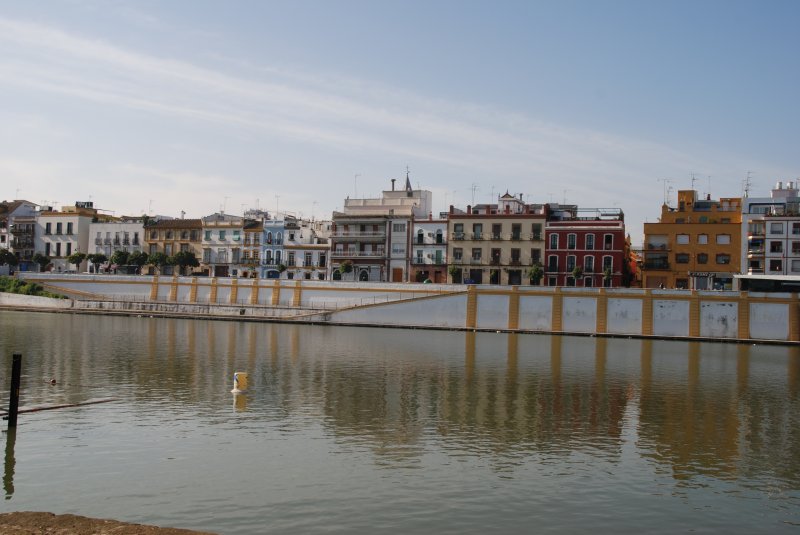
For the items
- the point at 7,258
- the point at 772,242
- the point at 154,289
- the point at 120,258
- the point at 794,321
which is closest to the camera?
the point at 794,321

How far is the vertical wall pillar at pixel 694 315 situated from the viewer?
75.6 meters

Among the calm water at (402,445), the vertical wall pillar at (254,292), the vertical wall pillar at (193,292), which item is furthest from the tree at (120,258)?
the calm water at (402,445)

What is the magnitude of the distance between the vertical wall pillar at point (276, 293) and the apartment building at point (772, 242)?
2061 inches

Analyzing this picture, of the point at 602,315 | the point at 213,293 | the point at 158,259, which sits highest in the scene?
the point at 158,259

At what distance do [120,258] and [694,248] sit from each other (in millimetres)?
75345

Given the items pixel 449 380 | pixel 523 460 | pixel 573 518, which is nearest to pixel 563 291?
pixel 449 380

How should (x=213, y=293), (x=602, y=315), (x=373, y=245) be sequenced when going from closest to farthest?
(x=602, y=315) → (x=213, y=293) → (x=373, y=245)

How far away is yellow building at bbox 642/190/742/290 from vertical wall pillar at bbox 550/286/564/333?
63.0ft

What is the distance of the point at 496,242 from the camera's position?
97.7 meters

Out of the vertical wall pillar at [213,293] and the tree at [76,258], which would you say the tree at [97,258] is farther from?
the vertical wall pillar at [213,293]

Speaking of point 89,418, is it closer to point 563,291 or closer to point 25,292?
point 563,291

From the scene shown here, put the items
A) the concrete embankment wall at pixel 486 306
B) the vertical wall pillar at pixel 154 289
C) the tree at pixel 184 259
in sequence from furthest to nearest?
the tree at pixel 184 259, the vertical wall pillar at pixel 154 289, the concrete embankment wall at pixel 486 306

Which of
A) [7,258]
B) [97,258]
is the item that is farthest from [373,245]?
[7,258]

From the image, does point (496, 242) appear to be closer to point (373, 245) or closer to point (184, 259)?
point (373, 245)
